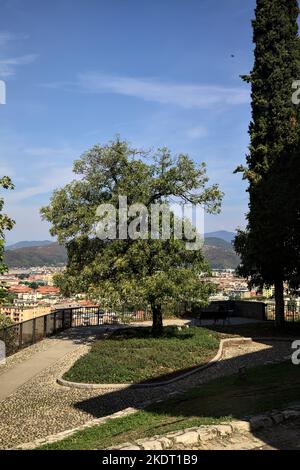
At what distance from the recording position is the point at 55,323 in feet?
84.4

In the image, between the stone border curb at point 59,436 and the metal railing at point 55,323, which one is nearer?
the stone border curb at point 59,436

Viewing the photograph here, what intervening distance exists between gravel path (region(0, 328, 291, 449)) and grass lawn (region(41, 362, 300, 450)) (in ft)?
4.43

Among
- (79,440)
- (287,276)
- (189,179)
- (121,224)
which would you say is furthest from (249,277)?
(79,440)

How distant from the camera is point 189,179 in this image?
22016mm

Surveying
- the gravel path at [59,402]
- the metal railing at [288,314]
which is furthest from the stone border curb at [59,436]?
the metal railing at [288,314]

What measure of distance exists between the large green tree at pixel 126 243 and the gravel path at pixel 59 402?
140 inches

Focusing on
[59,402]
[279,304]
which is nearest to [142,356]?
[59,402]

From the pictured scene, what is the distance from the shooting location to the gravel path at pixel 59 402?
35.6 ft

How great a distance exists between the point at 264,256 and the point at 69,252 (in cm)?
941

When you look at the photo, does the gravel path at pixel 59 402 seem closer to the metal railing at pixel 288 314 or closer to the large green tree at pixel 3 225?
the large green tree at pixel 3 225

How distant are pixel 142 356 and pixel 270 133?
14471mm

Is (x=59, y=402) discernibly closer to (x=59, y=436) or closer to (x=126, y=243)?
(x=59, y=436)

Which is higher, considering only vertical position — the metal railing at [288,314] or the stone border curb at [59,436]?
the metal railing at [288,314]

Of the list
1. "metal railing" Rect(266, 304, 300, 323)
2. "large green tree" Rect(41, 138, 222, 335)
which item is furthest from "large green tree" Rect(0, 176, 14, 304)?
"metal railing" Rect(266, 304, 300, 323)
